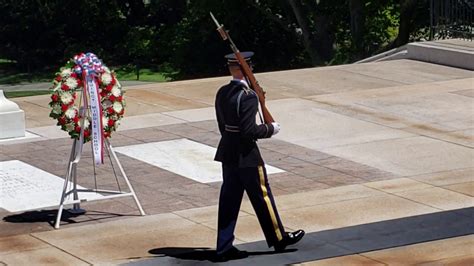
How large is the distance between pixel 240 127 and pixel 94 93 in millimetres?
2045

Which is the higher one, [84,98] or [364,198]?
[84,98]

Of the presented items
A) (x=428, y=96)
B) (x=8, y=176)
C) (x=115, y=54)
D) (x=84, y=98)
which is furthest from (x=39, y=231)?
(x=115, y=54)

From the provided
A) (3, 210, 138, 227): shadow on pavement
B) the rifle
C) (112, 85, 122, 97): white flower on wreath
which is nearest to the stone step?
(112, 85, 122, 97): white flower on wreath

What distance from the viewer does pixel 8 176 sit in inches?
498

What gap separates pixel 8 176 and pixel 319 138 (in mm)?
3969

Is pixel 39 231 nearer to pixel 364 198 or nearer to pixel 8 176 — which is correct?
pixel 8 176

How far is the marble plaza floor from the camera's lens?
9.91 meters

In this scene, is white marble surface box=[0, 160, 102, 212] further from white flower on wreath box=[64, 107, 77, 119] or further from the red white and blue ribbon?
white flower on wreath box=[64, 107, 77, 119]

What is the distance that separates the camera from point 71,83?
1099 centimetres

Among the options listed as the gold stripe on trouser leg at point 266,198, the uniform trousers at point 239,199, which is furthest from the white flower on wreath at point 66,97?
the gold stripe on trouser leg at point 266,198

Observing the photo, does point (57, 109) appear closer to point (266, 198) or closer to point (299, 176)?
point (266, 198)

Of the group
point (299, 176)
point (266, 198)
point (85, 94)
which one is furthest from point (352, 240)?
point (85, 94)

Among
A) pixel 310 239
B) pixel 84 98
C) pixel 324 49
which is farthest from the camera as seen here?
pixel 324 49

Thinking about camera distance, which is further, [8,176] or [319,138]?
[319,138]
